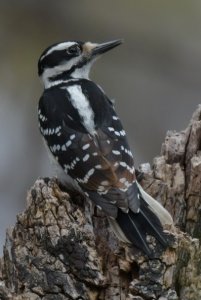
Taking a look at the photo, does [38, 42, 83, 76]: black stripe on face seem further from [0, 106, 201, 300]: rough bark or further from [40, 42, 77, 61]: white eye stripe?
[0, 106, 201, 300]: rough bark

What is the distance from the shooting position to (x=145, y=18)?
391 inches

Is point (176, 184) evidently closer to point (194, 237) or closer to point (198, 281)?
point (194, 237)

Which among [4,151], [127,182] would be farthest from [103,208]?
[4,151]

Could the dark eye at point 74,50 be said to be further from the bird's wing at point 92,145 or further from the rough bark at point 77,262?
the rough bark at point 77,262

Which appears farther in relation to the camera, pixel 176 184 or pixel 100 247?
pixel 176 184

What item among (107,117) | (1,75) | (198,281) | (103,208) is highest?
(1,75)

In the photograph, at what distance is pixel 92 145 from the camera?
22.2ft

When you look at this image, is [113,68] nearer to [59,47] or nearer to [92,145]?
[59,47]

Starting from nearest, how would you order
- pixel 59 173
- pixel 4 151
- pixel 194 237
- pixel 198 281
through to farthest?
1. pixel 198 281
2. pixel 194 237
3. pixel 59 173
4. pixel 4 151

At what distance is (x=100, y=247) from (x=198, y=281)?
601 mm

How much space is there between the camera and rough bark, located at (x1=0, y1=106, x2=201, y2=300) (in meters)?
5.85

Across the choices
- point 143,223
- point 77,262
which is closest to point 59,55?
point 143,223

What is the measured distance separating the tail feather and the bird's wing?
0.18 feet

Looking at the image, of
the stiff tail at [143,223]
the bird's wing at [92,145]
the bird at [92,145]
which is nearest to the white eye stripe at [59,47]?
the bird at [92,145]
